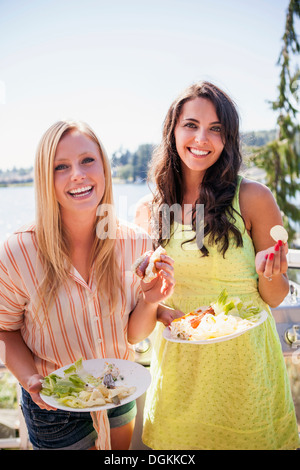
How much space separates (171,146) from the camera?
6.79 feet

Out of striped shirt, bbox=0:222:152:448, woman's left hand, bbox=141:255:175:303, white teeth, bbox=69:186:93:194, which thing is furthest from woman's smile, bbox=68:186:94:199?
woman's left hand, bbox=141:255:175:303

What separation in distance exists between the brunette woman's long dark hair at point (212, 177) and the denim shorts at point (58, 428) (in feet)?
2.72

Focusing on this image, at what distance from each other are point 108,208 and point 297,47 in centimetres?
962

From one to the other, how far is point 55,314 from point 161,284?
0.44 m

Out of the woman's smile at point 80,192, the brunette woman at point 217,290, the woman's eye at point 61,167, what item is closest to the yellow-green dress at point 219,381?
the brunette woman at point 217,290

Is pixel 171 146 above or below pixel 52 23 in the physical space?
below

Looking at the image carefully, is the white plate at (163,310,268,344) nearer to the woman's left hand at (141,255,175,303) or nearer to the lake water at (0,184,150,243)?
the woman's left hand at (141,255,175,303)

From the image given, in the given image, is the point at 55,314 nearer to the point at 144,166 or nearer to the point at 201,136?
the point at 201,136

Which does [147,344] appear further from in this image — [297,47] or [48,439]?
[297,47]

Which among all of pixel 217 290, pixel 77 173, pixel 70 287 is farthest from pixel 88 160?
pixel 217 290

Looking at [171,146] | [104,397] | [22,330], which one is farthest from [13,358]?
[171,146]

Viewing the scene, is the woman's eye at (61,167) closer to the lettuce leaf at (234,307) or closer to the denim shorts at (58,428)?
the lettuce leaf at (234,307)

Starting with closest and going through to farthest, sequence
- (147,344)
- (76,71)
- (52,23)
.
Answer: (147,344), (52,23), (76,71)

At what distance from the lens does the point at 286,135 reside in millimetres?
10258
